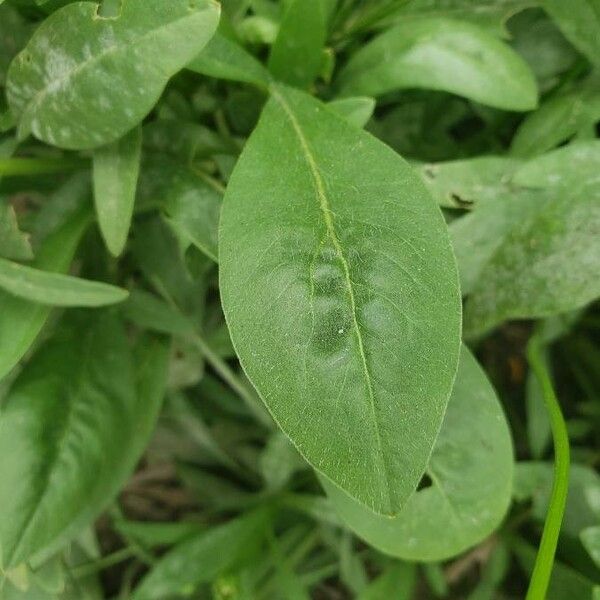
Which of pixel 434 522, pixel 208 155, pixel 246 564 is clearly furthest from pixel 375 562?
pixel 208 155

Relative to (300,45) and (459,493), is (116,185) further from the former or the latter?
(459,493)

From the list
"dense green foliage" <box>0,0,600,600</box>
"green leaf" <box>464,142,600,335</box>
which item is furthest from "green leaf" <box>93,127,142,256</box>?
"green leaf" <box>464,142,600,335</box>

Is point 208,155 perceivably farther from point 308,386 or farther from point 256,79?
Answer: point 308,386

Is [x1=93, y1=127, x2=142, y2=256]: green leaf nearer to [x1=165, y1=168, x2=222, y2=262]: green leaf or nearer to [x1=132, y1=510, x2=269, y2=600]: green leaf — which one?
[x1=165, y1=168, x2=222, y2=262]: green leaf

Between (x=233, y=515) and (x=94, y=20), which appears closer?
(x=94, y=20)

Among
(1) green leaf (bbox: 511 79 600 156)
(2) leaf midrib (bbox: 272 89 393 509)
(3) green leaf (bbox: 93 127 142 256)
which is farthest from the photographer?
(1) green leaf (bbox: 511 79 600 156)
